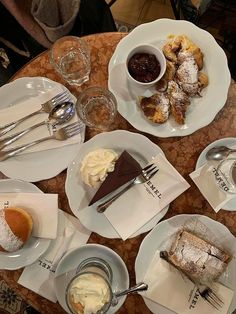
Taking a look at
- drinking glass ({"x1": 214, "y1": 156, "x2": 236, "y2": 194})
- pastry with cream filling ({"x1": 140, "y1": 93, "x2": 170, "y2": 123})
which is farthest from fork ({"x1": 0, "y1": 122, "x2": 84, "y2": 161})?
drinking glass ({"x1": 214, "y1": 156, "x2": 236, "y2": 194})

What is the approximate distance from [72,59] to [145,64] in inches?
10.0

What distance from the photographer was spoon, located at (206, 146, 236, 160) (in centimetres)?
141

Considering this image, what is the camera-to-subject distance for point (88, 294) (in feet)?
4.28

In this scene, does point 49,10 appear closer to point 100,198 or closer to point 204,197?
point 100,198

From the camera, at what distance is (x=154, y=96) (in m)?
1.43

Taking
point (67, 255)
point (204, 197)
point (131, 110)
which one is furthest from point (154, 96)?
point (67, 255)

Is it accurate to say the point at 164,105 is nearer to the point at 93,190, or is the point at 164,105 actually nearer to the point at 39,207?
the point at 93,190

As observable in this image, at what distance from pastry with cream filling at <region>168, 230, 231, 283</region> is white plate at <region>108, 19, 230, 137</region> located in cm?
33

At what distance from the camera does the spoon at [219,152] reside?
141cm

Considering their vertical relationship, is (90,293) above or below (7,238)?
below

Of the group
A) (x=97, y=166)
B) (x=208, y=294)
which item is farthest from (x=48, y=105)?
(x=208, y=294)

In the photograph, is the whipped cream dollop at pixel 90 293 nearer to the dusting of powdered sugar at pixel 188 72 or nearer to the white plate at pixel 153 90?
the white plate at pixel 153 90

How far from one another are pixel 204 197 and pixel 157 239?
196 millimetres

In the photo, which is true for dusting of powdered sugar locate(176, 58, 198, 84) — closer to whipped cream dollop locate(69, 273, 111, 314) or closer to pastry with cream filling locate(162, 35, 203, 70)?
pastry with cream filling locate(162, 35, 203, 70)
